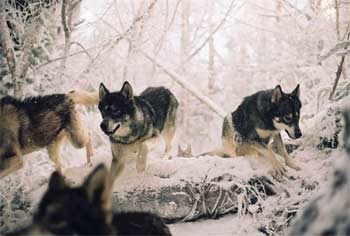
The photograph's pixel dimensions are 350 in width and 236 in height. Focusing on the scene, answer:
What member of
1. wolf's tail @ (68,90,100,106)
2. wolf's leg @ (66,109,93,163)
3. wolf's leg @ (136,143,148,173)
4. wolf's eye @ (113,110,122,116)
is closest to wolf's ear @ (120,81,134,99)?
wolf's eye @ (113,110,122,116)

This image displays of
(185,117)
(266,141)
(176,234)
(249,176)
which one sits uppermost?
(266,141)

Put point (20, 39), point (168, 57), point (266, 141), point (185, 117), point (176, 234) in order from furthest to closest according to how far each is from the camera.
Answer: point (185, 117) → point (168, 57) → point (20, 39) → point (266, 141) → point (176, 234)

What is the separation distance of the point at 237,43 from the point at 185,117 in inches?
203

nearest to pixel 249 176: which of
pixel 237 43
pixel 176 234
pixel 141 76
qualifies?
pixel 176 234

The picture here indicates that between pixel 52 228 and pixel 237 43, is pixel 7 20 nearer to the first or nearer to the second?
pixel 52 228

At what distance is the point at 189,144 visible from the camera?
8.98 meters

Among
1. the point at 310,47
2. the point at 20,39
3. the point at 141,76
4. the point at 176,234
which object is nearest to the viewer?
the point at 176,234

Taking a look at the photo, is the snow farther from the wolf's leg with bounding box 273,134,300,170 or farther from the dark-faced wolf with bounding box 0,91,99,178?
the dark-faced wolf with bounding box 0,91,99,178

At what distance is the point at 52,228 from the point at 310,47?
37.9ft

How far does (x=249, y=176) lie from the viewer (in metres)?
6.40

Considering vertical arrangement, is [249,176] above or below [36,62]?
below

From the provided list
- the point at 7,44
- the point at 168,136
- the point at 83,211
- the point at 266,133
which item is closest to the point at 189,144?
the point at 168,136

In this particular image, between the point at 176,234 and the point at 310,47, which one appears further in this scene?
the point at 310,47

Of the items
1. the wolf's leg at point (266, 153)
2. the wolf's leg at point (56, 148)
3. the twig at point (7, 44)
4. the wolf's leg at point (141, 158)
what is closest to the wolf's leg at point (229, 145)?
the wolf's leg at point (266, 153)
